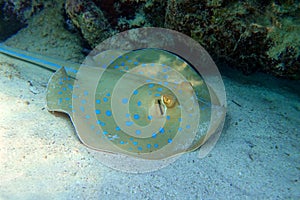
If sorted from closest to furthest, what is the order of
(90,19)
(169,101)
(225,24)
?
(169,101)
(225,24)
(90,19)

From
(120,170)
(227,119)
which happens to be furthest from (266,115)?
(120,170)

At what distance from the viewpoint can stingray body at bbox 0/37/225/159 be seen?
8.36 ft

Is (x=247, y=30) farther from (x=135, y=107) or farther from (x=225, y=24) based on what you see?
(x=135, y=107)

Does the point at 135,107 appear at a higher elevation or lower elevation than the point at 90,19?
lower

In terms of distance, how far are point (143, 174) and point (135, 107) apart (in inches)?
30.7

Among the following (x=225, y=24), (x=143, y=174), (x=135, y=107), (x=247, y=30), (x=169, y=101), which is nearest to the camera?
(x=143, y=174)

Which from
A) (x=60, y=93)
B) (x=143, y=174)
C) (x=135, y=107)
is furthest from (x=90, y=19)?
(x=143, y=174)

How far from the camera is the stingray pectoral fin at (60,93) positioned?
119 inches

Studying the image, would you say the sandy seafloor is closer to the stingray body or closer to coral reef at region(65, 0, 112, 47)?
the stingray body

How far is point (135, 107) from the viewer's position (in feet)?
9.25

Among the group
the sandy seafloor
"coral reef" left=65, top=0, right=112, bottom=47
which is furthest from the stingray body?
"coral reef" left=65, top=0, right=112, bottom=47

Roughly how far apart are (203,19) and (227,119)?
144cm

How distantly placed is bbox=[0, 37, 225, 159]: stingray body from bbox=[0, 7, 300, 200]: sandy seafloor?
0.20 metres

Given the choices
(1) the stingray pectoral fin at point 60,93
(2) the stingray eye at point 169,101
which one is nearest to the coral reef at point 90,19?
(1) the stingray pectoral fin at point 60,93
